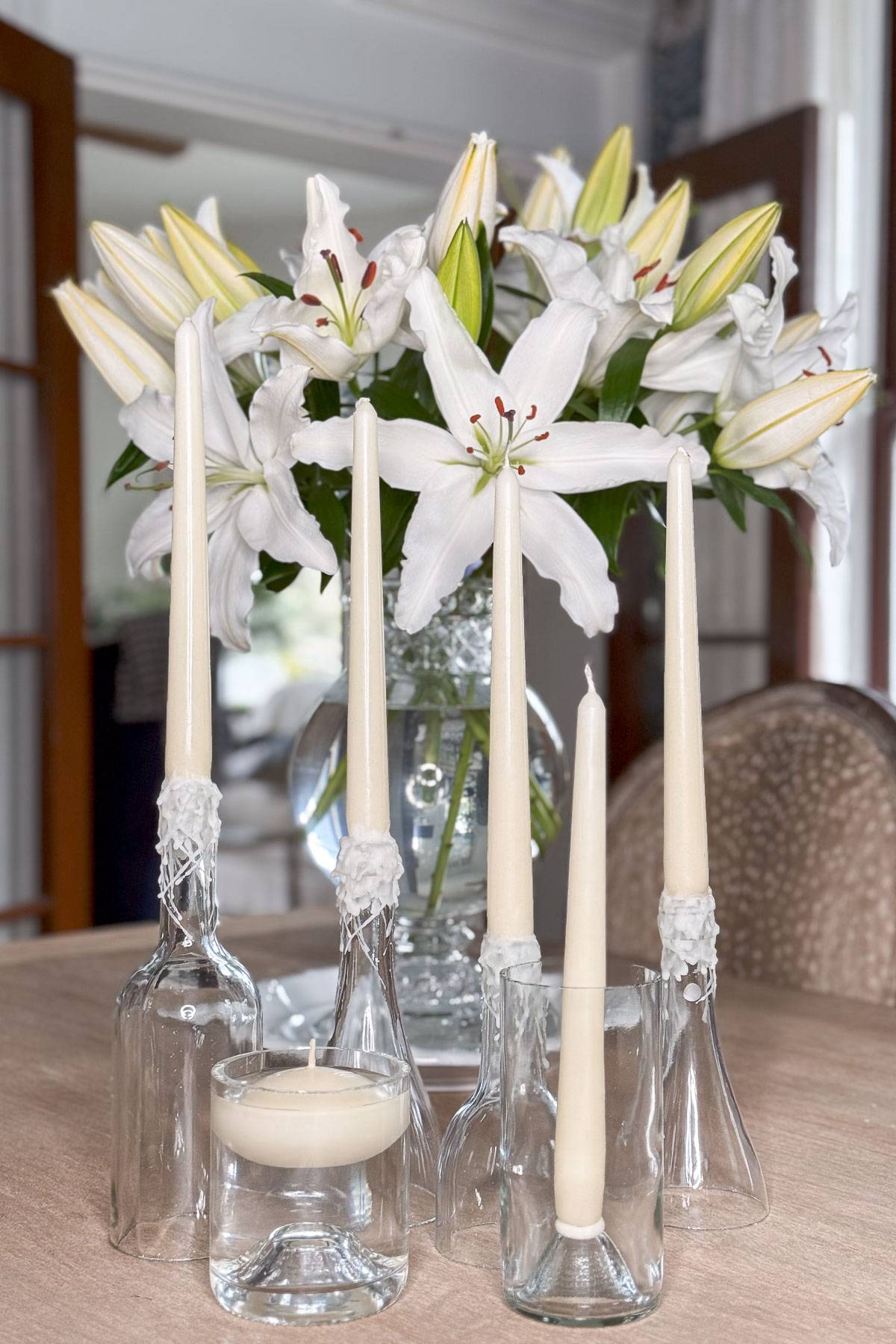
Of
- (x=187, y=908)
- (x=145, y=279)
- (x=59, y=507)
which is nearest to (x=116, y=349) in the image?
(x=145, y=279)

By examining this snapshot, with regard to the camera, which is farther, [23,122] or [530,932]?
[23,122]

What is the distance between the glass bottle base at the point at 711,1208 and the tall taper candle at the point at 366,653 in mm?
208

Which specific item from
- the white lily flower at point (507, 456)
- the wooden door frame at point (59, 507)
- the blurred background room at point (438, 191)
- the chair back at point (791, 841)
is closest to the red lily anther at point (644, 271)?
the white lily flower at point (507, 456)

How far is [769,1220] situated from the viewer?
0.60 m

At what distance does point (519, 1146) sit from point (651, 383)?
1.47ft

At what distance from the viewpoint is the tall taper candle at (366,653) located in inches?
21.4

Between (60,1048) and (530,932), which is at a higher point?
(530,932)

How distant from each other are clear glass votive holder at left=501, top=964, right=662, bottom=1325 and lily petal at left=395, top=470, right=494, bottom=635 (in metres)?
0.25

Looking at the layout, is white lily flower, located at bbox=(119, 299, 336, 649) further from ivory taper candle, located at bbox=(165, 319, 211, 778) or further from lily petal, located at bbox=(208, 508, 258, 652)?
ivory taper candle, located at bbox=(165, 319, 211, 778)

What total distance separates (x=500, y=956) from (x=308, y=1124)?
0.35 ft

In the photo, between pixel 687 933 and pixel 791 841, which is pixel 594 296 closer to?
pixel 687 933

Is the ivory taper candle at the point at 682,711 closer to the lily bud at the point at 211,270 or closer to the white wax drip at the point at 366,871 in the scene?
the white wax drip at the point at 366,871

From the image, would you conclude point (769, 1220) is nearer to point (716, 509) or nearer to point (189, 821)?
point (189, 821)

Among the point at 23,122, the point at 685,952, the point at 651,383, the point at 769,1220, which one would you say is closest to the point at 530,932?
the point at 685,952
